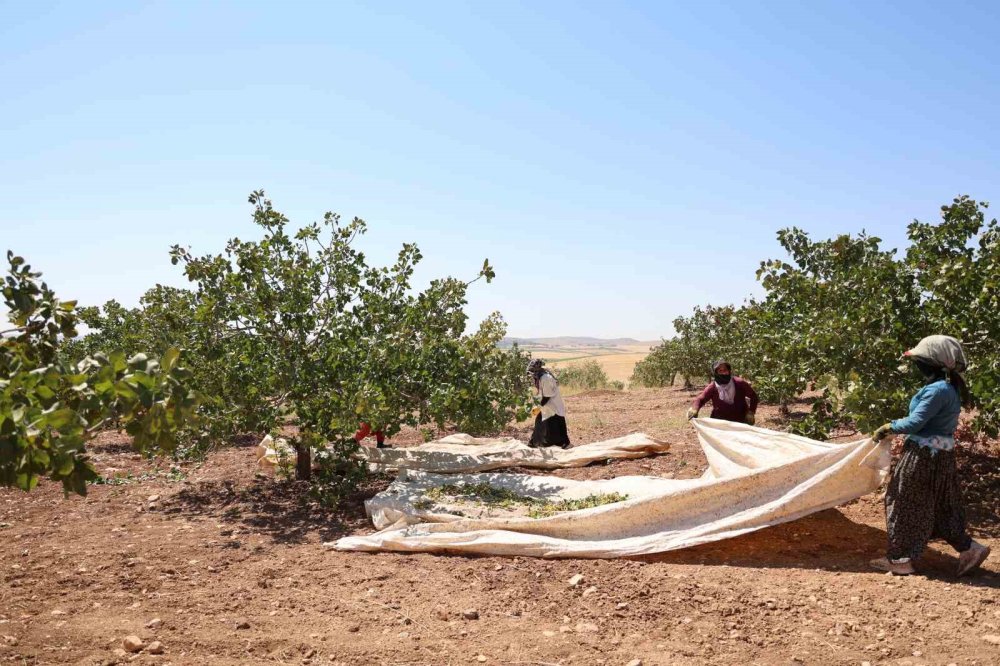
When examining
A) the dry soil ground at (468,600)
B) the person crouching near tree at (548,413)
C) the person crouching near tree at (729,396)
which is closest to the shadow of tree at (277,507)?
the dry soil ground at (468,600)

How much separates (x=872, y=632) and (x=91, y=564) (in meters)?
5.59

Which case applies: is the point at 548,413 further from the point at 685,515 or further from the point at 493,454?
the point at 685,515

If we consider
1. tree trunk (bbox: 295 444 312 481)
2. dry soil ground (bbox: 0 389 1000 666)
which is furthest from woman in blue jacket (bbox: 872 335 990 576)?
tree trunk (bbox: 295 444 312 481)

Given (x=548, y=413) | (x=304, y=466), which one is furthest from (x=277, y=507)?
(x=548, y=413)

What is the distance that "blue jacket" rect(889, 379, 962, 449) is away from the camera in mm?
5039

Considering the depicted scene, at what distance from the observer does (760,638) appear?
429 centimetres

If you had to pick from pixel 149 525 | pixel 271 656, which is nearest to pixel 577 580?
pixel 271 656

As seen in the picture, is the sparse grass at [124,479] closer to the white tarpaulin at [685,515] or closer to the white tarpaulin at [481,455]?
the white tarpaulin at [481,455]

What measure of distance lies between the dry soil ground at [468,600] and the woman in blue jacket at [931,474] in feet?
0.78

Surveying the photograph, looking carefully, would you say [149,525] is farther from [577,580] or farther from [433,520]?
[577,580]

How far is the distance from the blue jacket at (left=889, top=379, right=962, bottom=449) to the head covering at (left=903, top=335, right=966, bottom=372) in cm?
14

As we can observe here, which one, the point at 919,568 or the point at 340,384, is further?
the point at 340,384

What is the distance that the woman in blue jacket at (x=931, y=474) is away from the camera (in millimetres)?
5062

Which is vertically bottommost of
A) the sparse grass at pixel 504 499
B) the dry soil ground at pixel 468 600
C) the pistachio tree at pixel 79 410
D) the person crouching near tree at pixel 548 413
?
the dry soil ground at pixel 468 600
